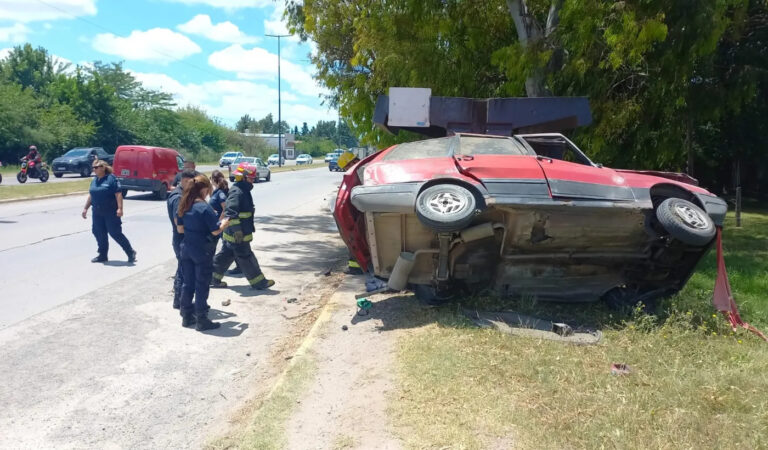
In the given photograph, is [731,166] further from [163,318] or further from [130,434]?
[130,434]

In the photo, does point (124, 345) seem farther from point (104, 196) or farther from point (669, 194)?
point (669, 194)

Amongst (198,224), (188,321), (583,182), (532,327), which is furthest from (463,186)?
(188,321)

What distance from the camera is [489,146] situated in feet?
19.7

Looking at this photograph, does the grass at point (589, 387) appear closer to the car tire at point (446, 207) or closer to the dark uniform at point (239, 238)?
the car tire at point (446, 207)

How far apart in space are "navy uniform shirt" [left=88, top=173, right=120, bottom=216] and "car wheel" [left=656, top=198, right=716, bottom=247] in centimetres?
758

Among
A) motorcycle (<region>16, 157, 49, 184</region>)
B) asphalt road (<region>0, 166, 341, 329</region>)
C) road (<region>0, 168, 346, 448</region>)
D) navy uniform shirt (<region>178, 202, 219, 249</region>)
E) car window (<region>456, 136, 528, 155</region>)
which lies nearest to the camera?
road (<region>0, 168, 346, 448</region>)

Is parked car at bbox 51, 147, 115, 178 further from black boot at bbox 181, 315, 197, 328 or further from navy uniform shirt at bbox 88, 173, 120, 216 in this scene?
black boot at bbox 181, 315, 197, 328

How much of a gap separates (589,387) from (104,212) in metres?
7.68

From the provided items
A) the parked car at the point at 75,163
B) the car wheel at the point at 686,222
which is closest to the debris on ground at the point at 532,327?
the car wheel at the point at 686,222

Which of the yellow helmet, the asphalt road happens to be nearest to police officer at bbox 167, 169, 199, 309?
the asphalt road

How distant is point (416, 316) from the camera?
5836 millimetres

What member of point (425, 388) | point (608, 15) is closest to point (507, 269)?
point (425, 388)

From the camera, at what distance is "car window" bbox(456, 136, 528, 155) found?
5.86m

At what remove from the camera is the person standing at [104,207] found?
9.15 meters
